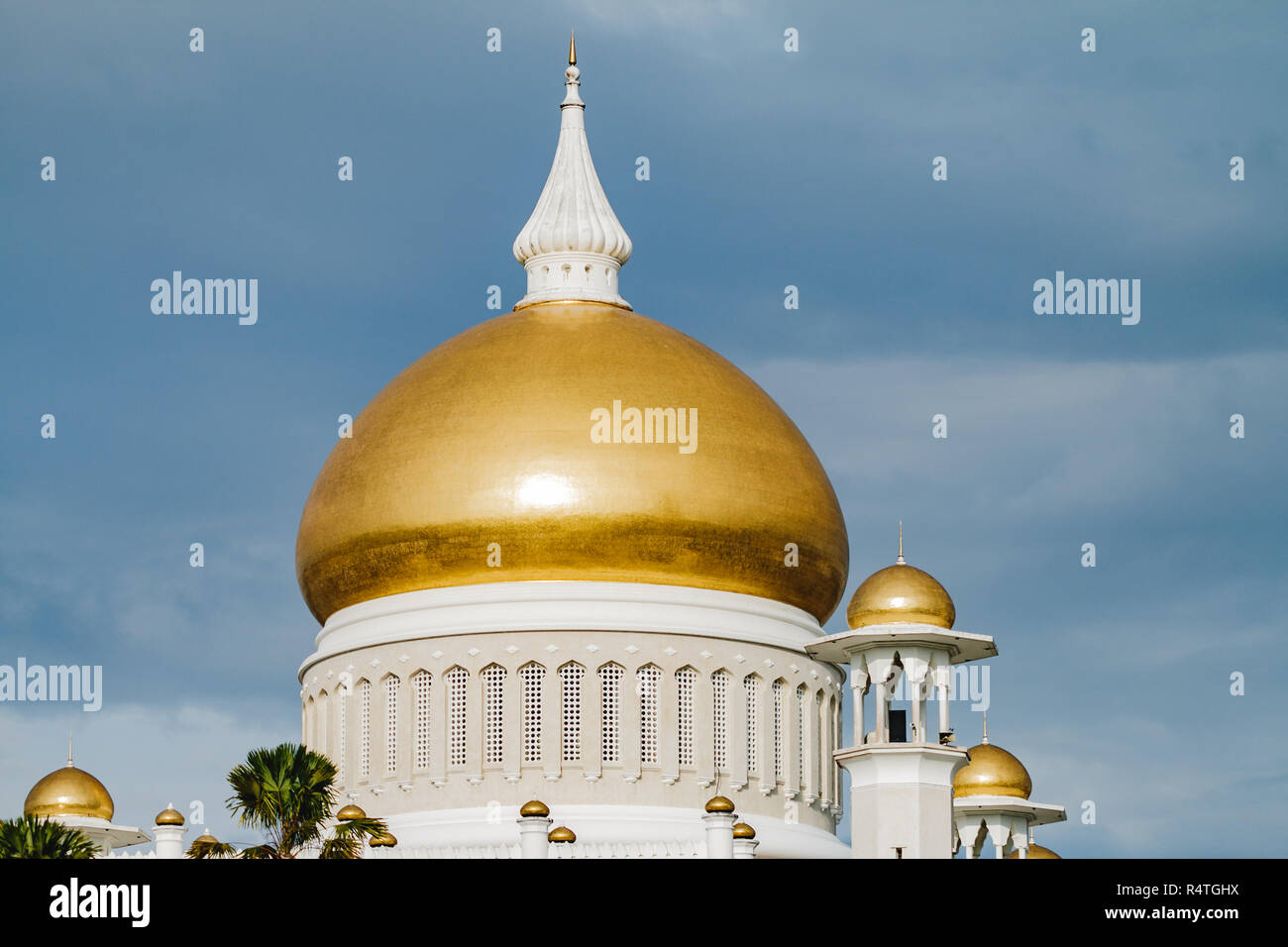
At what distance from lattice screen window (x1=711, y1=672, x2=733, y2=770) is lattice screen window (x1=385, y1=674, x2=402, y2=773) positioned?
6068mm

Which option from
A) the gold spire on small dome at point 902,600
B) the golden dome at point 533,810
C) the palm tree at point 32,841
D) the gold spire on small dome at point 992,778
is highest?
the gold spire on small dome at point 902,600

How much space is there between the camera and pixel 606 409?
52969mm

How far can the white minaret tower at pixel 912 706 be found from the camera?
46.8m

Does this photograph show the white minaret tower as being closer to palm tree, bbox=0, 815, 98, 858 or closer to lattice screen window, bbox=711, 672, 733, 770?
lattice screen window, bbox=711, 672, 733, 770

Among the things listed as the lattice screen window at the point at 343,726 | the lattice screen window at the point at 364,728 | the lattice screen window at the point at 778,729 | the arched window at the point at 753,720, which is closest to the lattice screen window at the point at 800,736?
the lattice screen window at the point at 778,729

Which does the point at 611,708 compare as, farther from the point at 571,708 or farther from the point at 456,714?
the point at 456,714

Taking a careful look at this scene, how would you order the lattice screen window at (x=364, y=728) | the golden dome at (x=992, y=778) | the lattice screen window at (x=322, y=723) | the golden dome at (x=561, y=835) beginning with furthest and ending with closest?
the golden dome at (x=992, y=778) < the lattice screen window at (x=322, y=723) < the lattice screen window at (x=364, y=728) < the golden dome at (x=561, y=835)

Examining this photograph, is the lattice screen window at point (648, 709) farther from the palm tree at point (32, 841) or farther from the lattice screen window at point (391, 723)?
the palm tree at point (32, 841)

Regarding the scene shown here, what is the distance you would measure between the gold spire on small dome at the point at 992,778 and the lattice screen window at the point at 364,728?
11901mm

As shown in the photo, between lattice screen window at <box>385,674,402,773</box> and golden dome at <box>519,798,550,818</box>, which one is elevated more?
lattice screen window at <box>385,674,402,773</box>

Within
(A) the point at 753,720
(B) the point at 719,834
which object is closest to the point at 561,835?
(B) the point at 719,834

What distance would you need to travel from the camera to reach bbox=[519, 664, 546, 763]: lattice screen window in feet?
169

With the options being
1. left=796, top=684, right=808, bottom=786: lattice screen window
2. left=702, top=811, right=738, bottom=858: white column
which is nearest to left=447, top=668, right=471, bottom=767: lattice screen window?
left=796, top=684, right=808, bottom=786: lattice screen window
